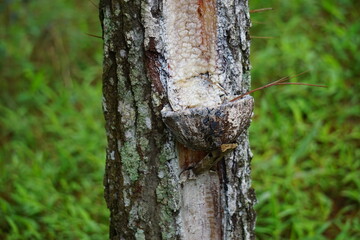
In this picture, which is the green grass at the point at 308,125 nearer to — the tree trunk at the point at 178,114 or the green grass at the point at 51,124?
the tree trunk at the point at 178,114

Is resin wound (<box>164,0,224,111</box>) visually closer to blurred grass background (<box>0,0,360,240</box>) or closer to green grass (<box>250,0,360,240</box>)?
green grass (<box>250,0,360,240</box>)

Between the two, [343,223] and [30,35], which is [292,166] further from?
[30,35]

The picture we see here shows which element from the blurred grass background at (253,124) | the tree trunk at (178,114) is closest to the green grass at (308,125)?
the blurred grass background at (253,124)

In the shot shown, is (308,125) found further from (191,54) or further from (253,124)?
(191,54)

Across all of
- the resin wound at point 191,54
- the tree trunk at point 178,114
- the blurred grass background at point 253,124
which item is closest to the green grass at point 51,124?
the blurred grass background at point 253,124

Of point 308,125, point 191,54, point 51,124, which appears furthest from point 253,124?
point 191,54

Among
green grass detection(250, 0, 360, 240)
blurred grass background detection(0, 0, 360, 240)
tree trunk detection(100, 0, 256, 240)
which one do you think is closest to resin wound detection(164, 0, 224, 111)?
tree trunk detection(100, 0, 256, 240)

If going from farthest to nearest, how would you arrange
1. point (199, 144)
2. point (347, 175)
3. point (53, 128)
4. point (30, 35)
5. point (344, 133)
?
point (30, 35) < point (53, 128) < point (344, 133) < point (347, 175) < point (199, 144)

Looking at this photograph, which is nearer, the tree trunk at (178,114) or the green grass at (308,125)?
the tree trunk at (178,114)

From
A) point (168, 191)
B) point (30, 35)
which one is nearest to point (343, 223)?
point (168, 191)
